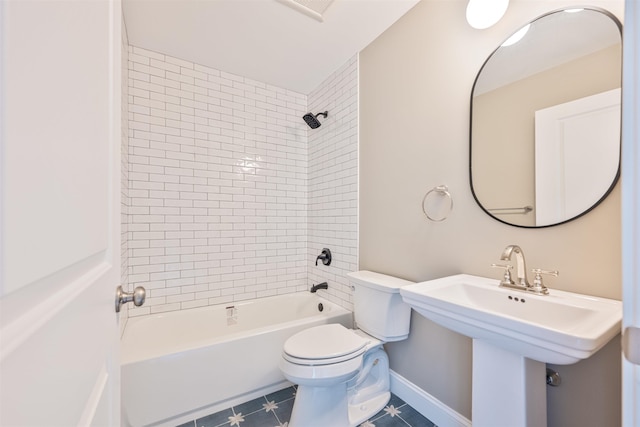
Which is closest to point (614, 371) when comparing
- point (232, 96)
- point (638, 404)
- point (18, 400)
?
point (638, 404)

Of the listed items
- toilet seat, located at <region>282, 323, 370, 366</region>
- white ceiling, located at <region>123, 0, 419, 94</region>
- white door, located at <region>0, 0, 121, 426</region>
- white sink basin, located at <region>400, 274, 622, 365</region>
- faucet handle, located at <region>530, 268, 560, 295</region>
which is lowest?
toilet seat, located at <region>282, 323, 370, 366</region>

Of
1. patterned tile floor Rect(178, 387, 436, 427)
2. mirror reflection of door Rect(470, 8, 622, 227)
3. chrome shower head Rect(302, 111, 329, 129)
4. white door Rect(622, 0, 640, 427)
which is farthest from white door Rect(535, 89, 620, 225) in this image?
chrome shower head Rect(302, 111, 329, 129)

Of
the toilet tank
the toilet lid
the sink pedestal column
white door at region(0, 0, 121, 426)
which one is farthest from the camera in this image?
the toilet tank

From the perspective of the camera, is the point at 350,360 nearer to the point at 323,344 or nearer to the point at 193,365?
the point at 323,344

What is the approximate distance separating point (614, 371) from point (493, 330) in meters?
0.52

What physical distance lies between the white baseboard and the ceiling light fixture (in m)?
2.00

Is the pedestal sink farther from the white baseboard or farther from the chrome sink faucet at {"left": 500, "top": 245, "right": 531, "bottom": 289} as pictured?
the white baseboard

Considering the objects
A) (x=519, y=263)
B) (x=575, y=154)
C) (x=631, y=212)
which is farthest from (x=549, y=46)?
(x=631, y=212)

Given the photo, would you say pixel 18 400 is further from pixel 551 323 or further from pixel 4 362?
pixel 551 323

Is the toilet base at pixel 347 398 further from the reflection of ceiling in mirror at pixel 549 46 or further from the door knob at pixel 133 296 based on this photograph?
the reflection of ceiling in mirror at pixel 549 46

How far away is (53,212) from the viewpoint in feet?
1.03

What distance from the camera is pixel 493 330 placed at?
89 centimetres

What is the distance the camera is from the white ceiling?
5.51 ft

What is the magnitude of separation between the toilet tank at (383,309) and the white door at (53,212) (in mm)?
1366
